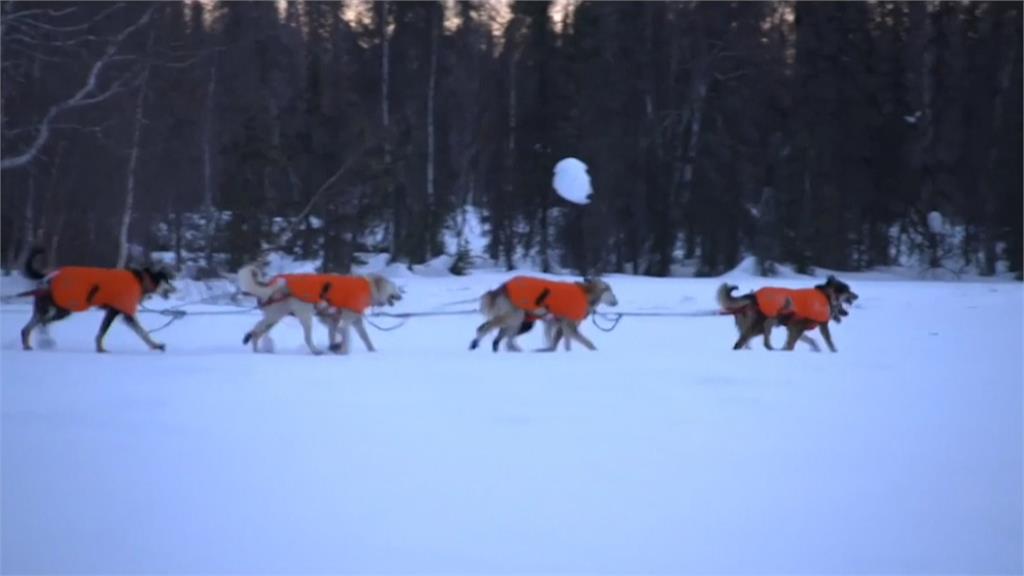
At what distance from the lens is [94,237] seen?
24094mm

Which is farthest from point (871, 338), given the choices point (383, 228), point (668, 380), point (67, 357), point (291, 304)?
point (383, 228)

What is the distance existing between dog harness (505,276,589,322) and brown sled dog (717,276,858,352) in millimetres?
1903

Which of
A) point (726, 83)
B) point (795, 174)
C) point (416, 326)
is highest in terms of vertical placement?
point (726, 83)

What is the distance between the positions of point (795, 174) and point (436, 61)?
1029 cm

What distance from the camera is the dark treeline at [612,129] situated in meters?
25.7

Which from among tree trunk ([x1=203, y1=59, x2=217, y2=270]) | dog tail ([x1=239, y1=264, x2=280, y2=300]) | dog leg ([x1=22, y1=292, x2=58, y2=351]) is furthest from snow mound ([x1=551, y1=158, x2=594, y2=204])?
dog leg ([x1=22, y1=292, x2=58, y2=351])

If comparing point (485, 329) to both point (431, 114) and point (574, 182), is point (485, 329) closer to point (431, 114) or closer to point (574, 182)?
point (574, 182)

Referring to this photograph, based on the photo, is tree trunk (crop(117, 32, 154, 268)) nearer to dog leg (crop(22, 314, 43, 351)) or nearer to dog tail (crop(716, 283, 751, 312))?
dog leg (crop(22, 314, 43, 351))

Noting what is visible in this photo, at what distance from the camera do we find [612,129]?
27.7m

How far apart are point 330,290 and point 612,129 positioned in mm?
17927

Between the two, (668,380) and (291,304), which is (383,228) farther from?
(668,380)

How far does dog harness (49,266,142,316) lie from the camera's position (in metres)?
10.6

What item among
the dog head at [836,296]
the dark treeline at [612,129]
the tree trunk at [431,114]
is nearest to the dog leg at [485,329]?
the dog head at [836,296]

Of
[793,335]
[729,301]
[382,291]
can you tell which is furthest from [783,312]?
[382,291]
